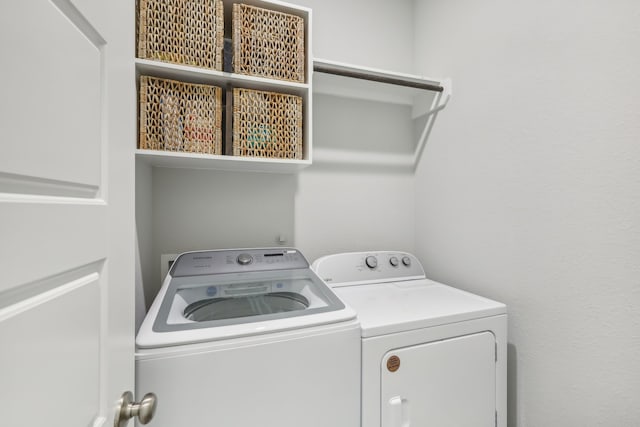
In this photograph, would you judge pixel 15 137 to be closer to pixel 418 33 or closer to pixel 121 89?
pixel 121 89

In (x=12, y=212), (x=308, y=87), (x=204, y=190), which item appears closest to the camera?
(x=12, y=212)

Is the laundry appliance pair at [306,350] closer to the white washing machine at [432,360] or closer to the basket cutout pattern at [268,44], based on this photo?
the white washing machine at [432,360]

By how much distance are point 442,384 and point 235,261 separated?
3.53 feet

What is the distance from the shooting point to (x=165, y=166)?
5.15ft

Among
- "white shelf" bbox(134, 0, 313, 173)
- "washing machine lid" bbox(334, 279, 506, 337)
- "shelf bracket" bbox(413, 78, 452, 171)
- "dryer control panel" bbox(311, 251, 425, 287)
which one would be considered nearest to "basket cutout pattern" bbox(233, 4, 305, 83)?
"white shelf" bbox(134, 0, 313, 173)

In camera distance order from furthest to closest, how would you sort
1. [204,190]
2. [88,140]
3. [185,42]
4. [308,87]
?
[204,190], [308,87], [185,42], [88,140]

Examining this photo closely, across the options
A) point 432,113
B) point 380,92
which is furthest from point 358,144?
point 432,113

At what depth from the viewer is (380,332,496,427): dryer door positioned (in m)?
1.09

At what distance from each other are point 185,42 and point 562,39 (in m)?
1.56

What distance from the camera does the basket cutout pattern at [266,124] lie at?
1.38m

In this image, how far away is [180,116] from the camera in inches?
50.3

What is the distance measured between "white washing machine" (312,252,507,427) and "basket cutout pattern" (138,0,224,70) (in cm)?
131

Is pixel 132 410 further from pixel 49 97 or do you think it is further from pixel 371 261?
pixel 371 261

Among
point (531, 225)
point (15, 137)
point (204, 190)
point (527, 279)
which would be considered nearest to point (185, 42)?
point (204, 190)
